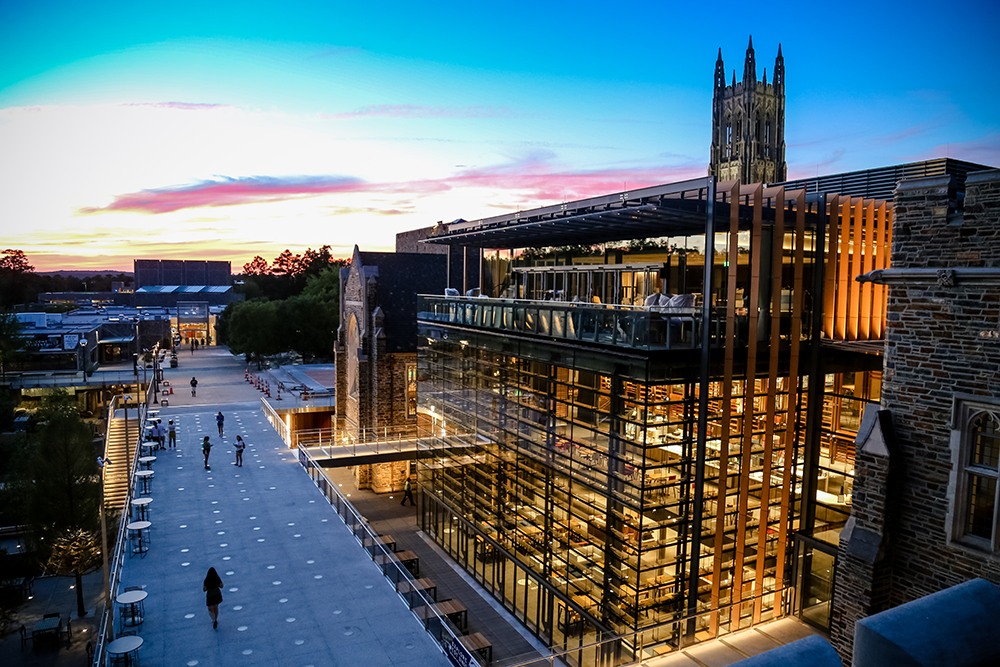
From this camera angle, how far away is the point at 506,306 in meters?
18.7

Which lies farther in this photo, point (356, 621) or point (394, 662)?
point (356, 621)

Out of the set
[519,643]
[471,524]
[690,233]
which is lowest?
[519,643]

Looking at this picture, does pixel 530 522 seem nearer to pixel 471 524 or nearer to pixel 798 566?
pixel 471 524

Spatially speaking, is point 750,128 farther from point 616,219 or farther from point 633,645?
point 633,645

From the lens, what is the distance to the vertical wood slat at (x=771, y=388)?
45.4 ft

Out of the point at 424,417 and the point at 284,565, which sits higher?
the point at 424,417

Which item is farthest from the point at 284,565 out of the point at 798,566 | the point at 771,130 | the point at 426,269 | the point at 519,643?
the point at 771,130

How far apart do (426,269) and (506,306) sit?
16827 millimetres

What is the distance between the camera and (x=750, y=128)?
8250 cm

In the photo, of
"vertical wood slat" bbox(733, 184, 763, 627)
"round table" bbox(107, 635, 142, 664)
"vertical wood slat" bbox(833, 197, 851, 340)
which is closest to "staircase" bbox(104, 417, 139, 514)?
"round table" bbox(107, 635, 142, 664)

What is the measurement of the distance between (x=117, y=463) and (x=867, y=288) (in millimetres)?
30442

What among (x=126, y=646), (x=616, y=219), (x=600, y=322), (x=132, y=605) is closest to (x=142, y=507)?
(x=132, y=605)

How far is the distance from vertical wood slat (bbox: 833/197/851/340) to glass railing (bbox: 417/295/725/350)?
2.90 meters

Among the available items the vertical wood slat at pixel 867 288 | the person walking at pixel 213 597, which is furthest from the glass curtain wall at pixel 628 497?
the person walking at pixel 213 597
